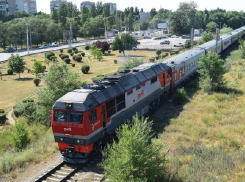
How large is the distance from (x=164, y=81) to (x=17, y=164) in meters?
16.3

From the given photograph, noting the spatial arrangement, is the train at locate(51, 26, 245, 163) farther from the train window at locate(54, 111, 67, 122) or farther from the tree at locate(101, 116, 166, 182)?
the tree at locate(101, 116, 166, 182)

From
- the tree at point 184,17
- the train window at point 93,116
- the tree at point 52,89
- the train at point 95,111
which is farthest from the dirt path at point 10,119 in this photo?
the tree at point 184,17

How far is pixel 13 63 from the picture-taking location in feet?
167

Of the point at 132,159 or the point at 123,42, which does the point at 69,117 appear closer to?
the point at 132,159

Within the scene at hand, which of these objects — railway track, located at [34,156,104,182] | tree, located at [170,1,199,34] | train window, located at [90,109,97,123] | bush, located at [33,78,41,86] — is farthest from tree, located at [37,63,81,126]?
tree, located at [170,1,199,34]

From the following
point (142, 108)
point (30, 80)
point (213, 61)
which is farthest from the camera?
point (30, 80)

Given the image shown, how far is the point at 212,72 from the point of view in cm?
3130

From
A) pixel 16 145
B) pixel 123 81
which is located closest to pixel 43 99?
pixel 16 145

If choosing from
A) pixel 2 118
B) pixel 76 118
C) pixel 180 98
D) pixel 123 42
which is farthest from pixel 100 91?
pixel 123 42

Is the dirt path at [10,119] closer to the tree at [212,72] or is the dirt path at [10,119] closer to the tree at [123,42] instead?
the tree at [212,72]

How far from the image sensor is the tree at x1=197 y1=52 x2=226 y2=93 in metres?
30.8

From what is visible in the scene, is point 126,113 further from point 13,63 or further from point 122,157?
point 13,63

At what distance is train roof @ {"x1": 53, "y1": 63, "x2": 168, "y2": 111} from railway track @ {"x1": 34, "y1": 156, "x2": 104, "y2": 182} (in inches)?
137

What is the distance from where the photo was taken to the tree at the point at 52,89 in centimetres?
2338
